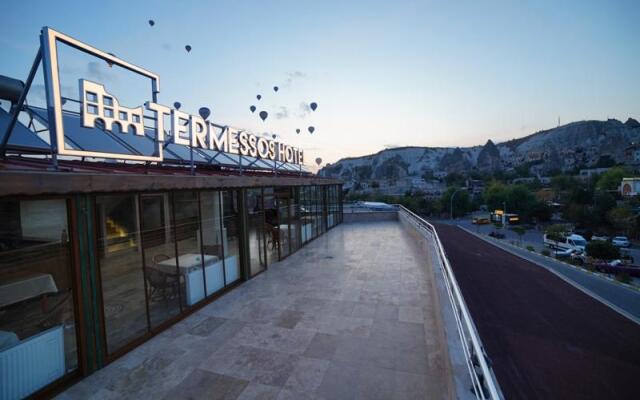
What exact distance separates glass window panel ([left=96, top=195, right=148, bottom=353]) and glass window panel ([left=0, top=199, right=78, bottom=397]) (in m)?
0.76

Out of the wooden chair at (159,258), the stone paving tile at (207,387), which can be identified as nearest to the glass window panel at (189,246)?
the wooden chair at (159,258)

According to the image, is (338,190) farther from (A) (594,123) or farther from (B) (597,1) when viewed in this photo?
(A) (594,123)

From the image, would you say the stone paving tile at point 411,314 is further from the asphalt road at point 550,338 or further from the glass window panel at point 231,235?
the glass window panel at point 231,235

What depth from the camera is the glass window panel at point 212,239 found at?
6855mm

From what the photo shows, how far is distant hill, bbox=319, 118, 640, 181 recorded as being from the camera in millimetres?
137875

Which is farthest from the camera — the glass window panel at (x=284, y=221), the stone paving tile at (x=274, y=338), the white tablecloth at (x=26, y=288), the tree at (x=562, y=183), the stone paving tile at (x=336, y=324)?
the tree at (x=562, y=183)

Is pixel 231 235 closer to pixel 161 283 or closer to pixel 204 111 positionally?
pixel 161 283

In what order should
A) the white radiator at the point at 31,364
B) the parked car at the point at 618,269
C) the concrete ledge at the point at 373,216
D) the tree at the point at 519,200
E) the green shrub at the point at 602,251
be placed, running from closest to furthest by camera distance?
the white radiator at the point at 31,364 → the concrete ledge at the point at 373,216 → the parked car at the point at 618,269 → the green shrub at the point at 602,251 → the tree at the point at 519,200

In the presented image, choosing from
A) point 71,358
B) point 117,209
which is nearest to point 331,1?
point 117,209

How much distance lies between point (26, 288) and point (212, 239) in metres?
3.47

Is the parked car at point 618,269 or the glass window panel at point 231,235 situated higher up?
the glass window panel at point 231,235

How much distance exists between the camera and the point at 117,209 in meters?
5.84

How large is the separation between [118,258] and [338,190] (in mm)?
16063

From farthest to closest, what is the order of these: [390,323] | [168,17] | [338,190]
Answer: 1. [338,190]
2. [168,17]
3. [390,323]
